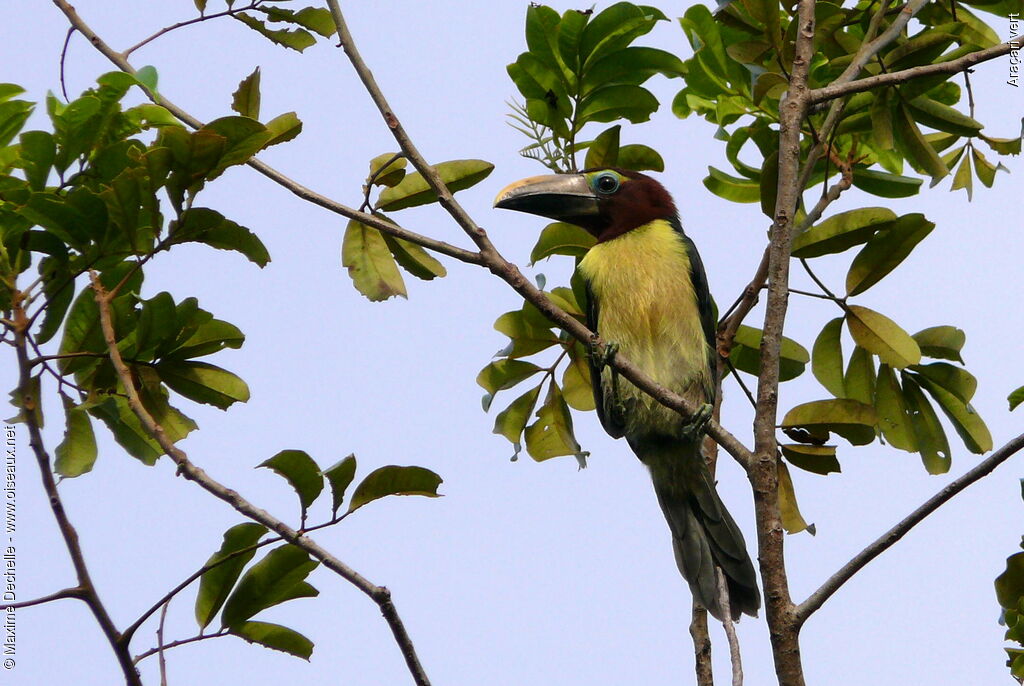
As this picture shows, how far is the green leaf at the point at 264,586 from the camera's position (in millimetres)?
2715

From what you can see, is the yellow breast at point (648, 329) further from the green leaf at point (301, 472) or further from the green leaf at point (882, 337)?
the green leaf at point (301, 472)

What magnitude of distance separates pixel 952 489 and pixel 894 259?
1422 millimetres

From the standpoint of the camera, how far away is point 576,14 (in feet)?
13.2

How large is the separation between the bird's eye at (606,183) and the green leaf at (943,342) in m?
1.69

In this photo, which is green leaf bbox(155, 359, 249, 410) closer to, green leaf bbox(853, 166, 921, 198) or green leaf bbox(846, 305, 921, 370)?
green leaf bbox(846, 305, 921, 370)

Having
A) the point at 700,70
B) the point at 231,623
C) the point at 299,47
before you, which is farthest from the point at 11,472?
the point at 700,70

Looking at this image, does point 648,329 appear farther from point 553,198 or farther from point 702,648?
point 702,648

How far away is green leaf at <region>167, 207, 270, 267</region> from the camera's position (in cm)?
286

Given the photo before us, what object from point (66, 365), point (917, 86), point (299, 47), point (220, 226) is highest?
point (299, 47)

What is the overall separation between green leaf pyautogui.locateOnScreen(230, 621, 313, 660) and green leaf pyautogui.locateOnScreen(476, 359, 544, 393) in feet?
4.78

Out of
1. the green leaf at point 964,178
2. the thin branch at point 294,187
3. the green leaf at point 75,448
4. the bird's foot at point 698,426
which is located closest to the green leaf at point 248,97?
the thin branch at point 294,187

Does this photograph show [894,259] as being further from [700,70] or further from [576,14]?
[576,14]

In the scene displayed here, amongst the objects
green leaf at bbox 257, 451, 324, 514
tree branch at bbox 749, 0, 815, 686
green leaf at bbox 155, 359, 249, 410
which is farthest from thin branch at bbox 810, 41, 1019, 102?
green leaf at bbox 155, 359, 249, 410

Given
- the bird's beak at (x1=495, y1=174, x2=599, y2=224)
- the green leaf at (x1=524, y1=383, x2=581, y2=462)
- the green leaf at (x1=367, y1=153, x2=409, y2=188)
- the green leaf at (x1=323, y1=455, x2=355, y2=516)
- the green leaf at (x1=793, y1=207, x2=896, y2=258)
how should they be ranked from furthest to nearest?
the bird's beak at (x1=495, y1=174, x2=599, y2=224), the green leaf at (x1=524, y1=383, x2=581, y2=462), the green leaf at (x1=793, y1=207, x2=896, y2=258), the green leaf at (x1=367, y1=153, x2=409, y2=188), the green leaf at (x1=323, y1=455, x2=355, y2=516)
